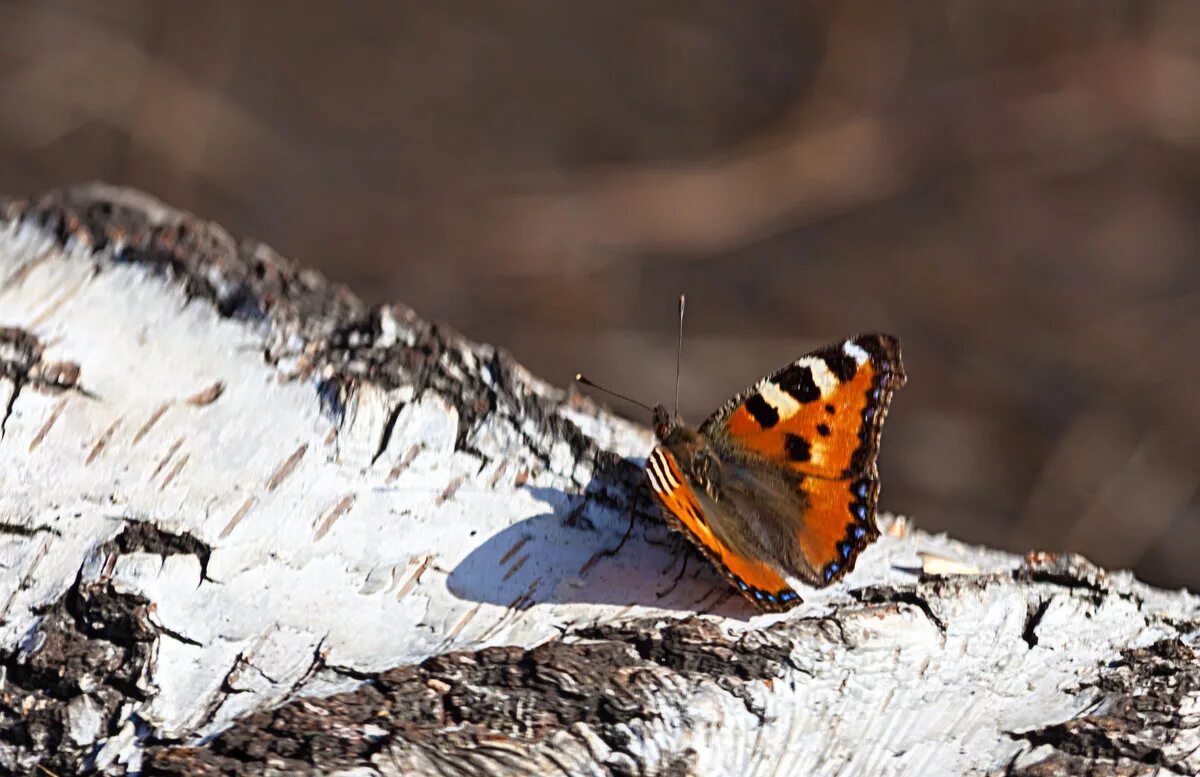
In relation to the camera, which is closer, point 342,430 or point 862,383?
point 342,430

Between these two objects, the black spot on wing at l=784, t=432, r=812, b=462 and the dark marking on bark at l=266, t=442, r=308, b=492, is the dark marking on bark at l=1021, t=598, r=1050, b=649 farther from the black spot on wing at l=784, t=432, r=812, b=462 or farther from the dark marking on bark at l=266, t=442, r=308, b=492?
the dark marking on bark at l=266, t=442, r=308, b=492

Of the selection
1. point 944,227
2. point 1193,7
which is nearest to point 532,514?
point 944,227

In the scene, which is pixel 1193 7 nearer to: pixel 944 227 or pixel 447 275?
pixel 944 227

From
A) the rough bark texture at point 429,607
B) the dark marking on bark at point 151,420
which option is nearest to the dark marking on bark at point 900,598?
the rough bark texture at point 429,607

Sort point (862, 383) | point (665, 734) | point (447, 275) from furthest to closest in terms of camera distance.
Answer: point (447, 275)
point (862, 383)
point (665, 734)

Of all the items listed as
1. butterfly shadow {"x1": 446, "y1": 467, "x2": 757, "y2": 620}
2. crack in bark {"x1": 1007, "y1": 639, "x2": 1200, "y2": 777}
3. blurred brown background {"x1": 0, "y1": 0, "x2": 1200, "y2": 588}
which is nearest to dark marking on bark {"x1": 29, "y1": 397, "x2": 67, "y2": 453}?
butterfly shadow {"x1": 446, "y1": 467, "x2": 757, "y2": 620}

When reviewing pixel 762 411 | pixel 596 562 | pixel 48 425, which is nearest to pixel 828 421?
pixel 762 411

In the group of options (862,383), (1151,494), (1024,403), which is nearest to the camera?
(862,383)

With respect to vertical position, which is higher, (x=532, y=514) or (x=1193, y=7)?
(x=1193, y=7)
